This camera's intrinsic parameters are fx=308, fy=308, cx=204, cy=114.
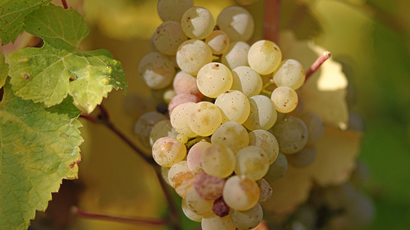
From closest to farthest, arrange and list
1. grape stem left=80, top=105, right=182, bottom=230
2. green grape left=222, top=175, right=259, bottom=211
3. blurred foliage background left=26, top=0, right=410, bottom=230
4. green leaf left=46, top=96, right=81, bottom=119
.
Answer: green grape left=222, top=175, right=259, bottom=211 < green leaf left=46, top=96, right=81, bottom=119 < grape stem left=80, top=105, right=182, bottom=230 < blurred foliage background left=26, top=0, right=410, bottom=230

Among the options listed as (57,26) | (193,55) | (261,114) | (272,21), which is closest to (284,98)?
(261,114)

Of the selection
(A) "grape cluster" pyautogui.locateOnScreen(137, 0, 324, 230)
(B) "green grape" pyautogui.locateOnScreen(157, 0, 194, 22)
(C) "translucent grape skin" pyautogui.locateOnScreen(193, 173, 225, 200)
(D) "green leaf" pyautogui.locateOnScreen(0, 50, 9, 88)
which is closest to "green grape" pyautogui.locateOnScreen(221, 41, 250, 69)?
(A) "grape cluster" pyautogui.locateOnScreen(137, 0, 324, 230)

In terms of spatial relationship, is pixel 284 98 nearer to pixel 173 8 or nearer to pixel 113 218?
pixel 173 8

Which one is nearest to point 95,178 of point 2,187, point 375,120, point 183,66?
point 2,187

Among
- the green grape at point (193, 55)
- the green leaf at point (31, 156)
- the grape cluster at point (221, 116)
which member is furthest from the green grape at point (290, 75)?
the green leaf at point (31, 156)

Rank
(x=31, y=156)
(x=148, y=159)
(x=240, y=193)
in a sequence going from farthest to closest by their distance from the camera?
(x=148, y=159) → (x=31, y=156) → (x=240, y=193)

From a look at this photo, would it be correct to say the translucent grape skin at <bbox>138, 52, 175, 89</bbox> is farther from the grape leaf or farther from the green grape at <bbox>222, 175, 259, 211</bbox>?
the green grape at <bbox>222, 175, 259, 211</bbox>
